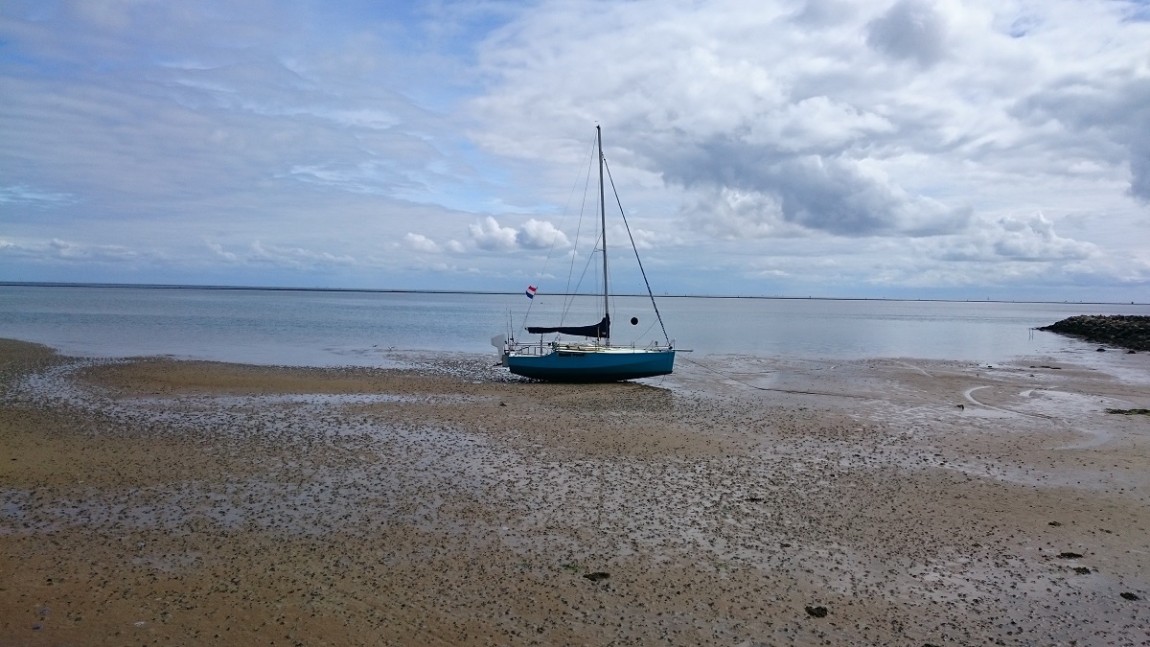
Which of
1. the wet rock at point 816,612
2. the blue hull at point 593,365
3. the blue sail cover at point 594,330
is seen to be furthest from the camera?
the blue sail cover at point 594,330

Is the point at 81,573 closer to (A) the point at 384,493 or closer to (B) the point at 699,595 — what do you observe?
(A) the point at 384,493

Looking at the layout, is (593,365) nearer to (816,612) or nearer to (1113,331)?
(816,612)

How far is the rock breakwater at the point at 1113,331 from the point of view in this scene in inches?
2302

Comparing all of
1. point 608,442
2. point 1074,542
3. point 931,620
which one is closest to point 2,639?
point 931,620

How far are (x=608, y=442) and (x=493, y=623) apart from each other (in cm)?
1015

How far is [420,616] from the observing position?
823 centimetres

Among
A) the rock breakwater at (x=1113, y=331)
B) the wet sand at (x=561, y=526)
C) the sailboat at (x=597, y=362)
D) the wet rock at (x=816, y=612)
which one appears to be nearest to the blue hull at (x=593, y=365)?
the sailboat at (x=597, y=362)

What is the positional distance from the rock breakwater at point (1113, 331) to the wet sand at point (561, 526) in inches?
1785

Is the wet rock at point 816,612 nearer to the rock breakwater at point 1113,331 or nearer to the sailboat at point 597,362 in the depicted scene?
the sailboat at point 597,362

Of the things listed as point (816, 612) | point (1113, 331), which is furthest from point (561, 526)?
point (1113, 331)

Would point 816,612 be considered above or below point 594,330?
below

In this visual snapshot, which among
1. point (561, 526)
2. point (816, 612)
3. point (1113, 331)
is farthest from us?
point (1113, 331)

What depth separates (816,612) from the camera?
849 centimetres

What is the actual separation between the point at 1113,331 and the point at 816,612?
7172cm
